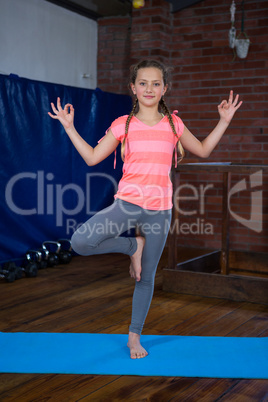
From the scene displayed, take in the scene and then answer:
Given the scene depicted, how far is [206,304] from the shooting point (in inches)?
131

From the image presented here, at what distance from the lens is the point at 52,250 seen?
4512 millimetres

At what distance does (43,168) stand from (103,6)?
194 centimetres

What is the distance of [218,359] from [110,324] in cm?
72

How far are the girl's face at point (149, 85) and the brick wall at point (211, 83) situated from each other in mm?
2700

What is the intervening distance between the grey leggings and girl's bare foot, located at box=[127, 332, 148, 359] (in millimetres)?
28

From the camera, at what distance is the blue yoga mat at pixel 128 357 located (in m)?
2.24

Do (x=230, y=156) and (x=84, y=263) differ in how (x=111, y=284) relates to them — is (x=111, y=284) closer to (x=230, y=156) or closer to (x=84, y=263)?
(x=84, y=263)

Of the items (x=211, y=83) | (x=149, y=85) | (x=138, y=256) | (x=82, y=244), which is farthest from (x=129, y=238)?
(x=211, y=83)

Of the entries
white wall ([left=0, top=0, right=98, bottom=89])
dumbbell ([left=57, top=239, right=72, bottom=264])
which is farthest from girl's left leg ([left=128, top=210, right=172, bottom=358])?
white wall ([left=0, top=0, right=98, bottom=89])

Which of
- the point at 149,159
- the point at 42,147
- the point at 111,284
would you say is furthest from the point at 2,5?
the point at 149,159

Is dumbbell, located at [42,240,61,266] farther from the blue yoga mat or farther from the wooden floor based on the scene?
the blue yoga mat

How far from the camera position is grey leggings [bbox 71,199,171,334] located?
7.09 ft

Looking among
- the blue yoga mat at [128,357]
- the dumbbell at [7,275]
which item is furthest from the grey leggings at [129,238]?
the dumbbell at [7,275]

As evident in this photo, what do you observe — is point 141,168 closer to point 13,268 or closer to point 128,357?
point 128,357
